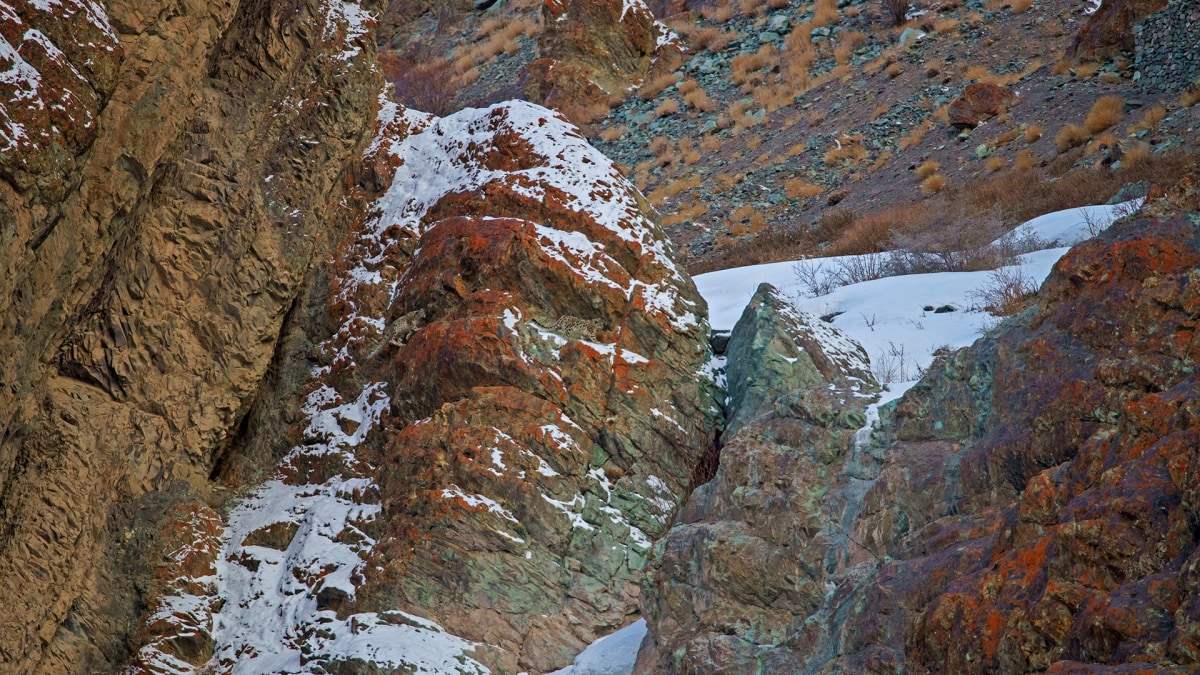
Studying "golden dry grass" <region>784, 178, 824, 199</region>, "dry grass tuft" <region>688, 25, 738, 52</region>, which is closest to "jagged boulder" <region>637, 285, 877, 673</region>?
"golden dry grass" <region>784, 178, 824, 199</region>

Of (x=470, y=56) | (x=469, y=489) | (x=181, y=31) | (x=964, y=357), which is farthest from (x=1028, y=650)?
(x=470, y=56)

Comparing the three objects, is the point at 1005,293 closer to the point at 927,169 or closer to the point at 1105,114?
the point at 1105,114

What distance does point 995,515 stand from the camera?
14.8 feet

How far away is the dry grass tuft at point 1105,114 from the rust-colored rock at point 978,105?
2.42 metres

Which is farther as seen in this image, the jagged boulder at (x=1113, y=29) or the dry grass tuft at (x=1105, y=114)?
the jagged boulder at (x=1113, y=29)

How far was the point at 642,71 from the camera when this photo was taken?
2934 cm

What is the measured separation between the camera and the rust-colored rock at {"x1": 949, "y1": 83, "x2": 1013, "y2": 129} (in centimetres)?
2091

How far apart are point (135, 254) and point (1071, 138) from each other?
1586cm

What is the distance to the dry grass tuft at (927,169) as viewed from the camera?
64.4ft

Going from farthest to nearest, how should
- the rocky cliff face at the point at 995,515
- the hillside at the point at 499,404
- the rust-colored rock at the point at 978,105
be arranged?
the rust-colored rock at the point at 978,105
the hillside at the point at 499,404
the rocky cliff face at the point at 995,515

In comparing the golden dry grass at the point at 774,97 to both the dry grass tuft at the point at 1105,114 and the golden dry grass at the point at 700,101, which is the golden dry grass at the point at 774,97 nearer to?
the golden dry grass at the point at 700,101

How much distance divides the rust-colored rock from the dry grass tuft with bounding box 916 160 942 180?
169cm

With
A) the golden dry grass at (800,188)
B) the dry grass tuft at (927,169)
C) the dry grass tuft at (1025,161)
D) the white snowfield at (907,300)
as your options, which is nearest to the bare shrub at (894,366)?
the white snowfield at (907,300)

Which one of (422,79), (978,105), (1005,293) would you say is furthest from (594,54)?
(1005,293)
